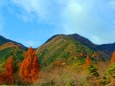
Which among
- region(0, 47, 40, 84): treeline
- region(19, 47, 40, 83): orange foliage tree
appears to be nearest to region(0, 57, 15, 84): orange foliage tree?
region(0, 47, 40, 84): treeline

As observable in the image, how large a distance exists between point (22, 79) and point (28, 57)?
6396 millimetres

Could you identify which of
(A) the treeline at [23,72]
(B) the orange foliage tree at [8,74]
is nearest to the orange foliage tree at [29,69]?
(A) the treeline at [23,72]

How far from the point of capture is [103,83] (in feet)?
141

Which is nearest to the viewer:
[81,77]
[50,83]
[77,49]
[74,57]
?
[81,77]

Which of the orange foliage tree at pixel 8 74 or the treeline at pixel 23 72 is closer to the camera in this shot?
the treeline at pixel 23 72

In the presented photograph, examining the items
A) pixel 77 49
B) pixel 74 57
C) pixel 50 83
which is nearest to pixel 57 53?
pixel 77 49

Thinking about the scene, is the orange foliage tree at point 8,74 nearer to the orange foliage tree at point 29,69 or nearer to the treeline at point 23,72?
the treeline at point 23,72

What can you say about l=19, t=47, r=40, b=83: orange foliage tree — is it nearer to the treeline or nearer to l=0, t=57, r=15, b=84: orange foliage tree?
the treeline

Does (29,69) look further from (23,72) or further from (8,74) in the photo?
(8,74)

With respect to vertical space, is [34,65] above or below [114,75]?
above

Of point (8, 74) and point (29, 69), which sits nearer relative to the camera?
point (29, 69)

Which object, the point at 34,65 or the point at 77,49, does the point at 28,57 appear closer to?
the point at 34,65

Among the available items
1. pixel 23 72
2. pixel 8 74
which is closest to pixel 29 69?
pixel 23 72

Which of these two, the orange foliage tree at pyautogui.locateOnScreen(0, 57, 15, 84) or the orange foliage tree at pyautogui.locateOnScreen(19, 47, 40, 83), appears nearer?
the orange foliage tree at pyautogui.locateOnScreen(19, 47, 40, 83)
